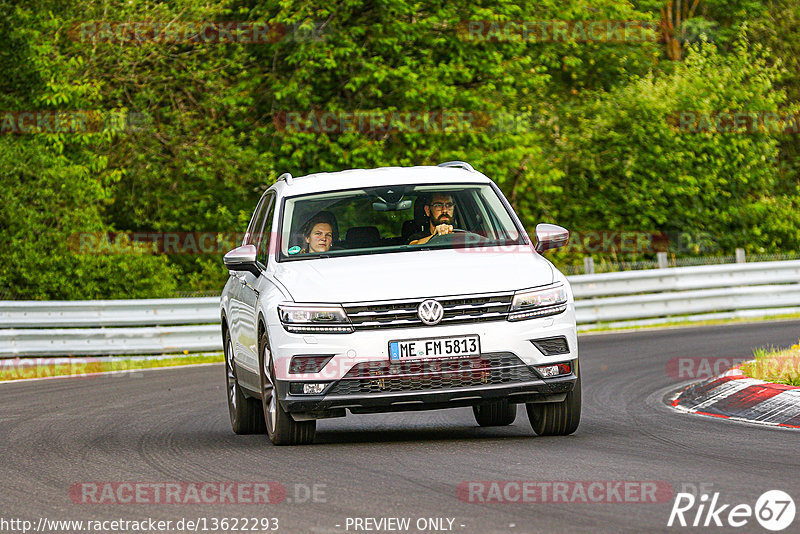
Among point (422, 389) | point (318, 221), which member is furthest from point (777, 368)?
point (318, 221)

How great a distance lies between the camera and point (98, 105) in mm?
30562

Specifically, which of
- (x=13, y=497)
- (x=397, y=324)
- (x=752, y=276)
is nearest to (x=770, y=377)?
(x=397, y=324)

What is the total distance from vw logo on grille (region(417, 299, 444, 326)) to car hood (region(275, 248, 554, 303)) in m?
0.05

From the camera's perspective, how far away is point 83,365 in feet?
68.1

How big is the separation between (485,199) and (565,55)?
113ft

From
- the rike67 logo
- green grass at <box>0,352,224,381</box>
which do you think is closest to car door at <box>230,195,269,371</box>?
the rike67 logo

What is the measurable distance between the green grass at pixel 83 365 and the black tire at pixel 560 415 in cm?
1090

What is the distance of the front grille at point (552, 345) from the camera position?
9.08 meters

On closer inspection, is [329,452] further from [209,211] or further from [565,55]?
[565,55]

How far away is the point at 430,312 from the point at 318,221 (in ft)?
5.65

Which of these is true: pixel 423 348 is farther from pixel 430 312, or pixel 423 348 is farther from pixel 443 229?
pixel 443 229

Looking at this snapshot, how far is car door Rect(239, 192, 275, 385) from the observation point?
10.0 m

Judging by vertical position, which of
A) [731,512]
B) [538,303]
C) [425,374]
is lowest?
[731,512]

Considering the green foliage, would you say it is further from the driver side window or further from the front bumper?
the front bumper
